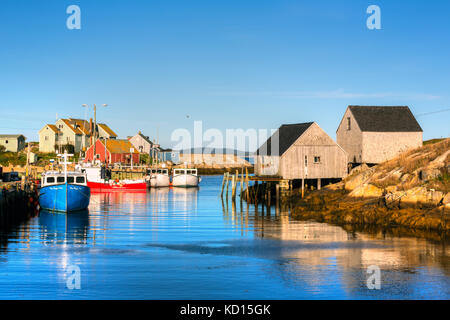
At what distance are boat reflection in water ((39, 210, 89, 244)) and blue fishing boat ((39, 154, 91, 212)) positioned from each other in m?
0.71

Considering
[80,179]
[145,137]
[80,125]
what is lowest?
[80,179]

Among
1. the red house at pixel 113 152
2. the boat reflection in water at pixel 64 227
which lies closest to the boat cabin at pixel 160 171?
the red house at pixel 113 152

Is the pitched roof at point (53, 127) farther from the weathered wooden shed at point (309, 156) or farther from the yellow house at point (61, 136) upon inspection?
Result: the weathered wooden shed at point (309, 156)

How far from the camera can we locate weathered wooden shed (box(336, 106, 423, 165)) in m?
57.8

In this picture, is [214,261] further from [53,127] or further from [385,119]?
[53,127]

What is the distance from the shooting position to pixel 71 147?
115 meters

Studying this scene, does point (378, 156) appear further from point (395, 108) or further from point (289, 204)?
point (289, 204)

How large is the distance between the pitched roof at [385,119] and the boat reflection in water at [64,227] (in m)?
30.7

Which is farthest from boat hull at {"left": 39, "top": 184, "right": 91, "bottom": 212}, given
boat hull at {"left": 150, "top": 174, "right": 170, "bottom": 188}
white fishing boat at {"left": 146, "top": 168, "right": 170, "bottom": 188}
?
boat hull at {"left": 150, "top": 174, "right": 170, "bottom": 188}

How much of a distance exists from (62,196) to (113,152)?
65.8 meters

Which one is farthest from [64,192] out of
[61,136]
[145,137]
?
[145,137]

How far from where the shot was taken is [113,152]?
109 m

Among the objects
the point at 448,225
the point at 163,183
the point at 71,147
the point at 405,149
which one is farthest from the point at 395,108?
the point at 71,147

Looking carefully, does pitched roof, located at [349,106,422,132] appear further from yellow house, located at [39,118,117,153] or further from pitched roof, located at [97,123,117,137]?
pitched roof, located at [97,123,117,137]
